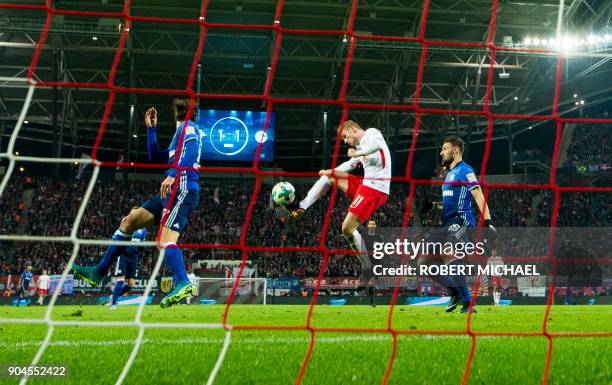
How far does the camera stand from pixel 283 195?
7.07m

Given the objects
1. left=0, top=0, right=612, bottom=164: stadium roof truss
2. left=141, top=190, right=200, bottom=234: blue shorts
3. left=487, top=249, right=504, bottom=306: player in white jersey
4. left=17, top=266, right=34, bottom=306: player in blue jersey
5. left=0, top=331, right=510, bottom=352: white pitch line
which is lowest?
left=17, top=266, right=34, bottom=306: player in blue jersey

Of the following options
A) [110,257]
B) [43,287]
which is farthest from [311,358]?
[43,287]

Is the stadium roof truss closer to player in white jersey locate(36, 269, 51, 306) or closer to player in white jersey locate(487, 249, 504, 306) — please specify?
player in white jersey locate(36, 269, 51, 306)

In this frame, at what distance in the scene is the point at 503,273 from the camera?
2066cm

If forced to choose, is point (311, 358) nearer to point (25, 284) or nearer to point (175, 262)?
point (175, 262)

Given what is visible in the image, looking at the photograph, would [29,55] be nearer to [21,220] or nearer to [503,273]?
[21,220]

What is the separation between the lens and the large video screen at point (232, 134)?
27047 mm

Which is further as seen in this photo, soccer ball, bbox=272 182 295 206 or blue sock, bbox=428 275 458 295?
blue sock, bbox=428 275 458 295

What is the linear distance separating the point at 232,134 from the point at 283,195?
815 inches

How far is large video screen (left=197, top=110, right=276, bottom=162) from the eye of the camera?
27047 mm

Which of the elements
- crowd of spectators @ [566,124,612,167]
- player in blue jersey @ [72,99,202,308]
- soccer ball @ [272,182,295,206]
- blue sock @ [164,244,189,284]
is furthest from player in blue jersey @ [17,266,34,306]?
crowd of spectators @ [566,124,612,167]

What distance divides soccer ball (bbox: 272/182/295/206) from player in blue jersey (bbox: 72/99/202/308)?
136cm

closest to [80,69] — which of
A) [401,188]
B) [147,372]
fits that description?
[401,188]

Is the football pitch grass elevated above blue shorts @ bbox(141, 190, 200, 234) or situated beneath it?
situated beneath
